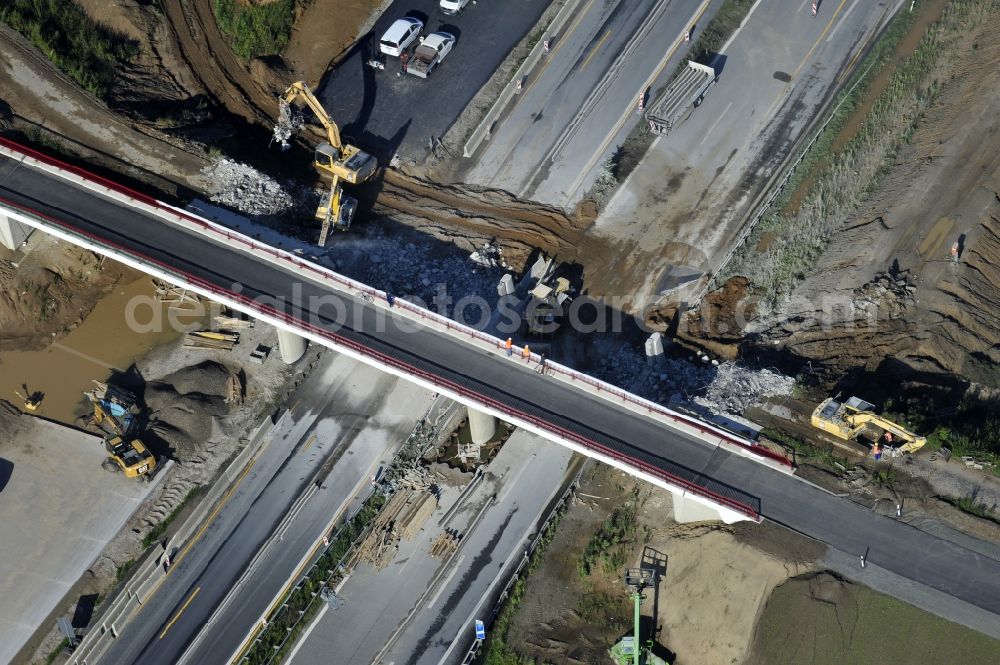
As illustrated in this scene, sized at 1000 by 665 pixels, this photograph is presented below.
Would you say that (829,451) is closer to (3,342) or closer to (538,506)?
(538,506)

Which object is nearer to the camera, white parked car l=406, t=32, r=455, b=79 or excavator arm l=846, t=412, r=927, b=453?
excavator arm l=846, t=412, r=927, b=453

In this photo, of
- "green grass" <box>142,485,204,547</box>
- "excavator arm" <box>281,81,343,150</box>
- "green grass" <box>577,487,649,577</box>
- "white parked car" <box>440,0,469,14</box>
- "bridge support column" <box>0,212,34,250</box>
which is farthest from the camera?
"white parked car" <box>440,0,469,14</box>

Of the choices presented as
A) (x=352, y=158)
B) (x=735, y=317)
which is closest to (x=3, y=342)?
(x=352, y=158)

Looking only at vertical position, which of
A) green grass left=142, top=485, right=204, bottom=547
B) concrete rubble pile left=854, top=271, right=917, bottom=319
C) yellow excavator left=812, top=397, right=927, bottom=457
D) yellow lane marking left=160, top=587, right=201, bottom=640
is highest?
concrete rubble pile left=854, top=271, right=917, bottom=319

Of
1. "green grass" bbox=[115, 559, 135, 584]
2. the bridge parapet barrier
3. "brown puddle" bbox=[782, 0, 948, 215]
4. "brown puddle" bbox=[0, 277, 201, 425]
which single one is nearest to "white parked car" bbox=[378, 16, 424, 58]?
the bridge parapet barrier

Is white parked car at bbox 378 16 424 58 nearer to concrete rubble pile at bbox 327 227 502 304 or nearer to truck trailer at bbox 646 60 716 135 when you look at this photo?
concrete rubble pile at bbox 327 227 502 304

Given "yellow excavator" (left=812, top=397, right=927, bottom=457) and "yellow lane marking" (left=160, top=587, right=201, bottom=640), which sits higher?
"yellow excavator" (left=812, top=397, right=927, bottom=457)
